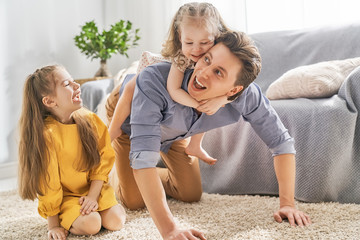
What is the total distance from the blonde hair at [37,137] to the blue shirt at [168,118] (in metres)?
0.23

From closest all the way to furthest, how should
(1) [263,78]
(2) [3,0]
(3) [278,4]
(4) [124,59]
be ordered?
(1) [263,78], (3) [278,4], (2) [3,0], (4) [124,59]

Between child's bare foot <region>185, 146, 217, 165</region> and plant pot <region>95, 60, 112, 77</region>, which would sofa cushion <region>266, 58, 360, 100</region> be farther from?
plant pot <region>95, 60, 112, 77</region>

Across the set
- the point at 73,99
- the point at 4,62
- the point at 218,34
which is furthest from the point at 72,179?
the point at 4,62

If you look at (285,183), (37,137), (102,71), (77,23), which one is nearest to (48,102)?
(37,137)

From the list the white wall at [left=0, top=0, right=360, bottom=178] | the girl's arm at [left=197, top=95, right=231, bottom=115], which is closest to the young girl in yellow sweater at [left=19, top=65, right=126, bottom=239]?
the girl's arm at [left=197, top=95, right=231, bottom=115]

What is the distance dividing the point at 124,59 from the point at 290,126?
247cm

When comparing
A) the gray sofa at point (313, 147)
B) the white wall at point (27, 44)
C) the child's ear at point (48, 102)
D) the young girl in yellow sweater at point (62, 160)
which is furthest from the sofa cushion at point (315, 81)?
the white wall at point (27, 44)

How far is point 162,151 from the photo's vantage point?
5.79 feet

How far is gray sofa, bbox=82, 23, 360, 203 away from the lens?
1.57 m

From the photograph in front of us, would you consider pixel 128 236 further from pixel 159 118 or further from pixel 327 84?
pixel 327 84

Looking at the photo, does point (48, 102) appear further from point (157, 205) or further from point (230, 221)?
point (230, 221)

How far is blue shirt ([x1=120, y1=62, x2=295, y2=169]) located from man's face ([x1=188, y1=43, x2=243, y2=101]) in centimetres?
11

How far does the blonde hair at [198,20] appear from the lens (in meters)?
1.19

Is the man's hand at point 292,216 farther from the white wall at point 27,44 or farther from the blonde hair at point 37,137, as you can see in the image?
the white wall at point 27,44
